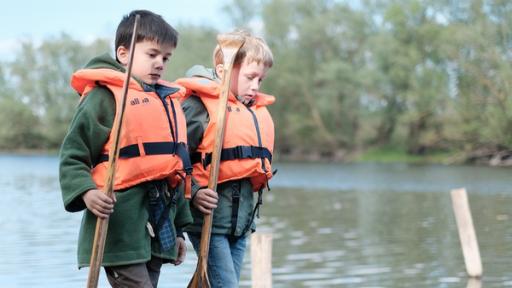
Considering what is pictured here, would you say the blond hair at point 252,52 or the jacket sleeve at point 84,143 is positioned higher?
the blond hair at point 252,52

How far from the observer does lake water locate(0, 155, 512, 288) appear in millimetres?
10742

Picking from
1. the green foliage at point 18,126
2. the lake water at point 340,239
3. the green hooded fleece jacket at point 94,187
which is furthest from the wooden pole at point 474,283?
the green foliage at point 18,126

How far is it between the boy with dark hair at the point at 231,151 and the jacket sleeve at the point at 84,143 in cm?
74

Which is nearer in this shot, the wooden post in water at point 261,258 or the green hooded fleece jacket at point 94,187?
the green hooded fleece jacket at point 94,187

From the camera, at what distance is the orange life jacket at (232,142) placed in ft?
16.3

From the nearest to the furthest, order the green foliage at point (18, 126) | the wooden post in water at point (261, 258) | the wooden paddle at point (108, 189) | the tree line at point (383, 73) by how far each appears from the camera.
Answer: the wooden paddle at point (108, 189) < the wooden post in water at point (261, 258) < the tree line at point (383, 73) < the green foliage at point (18, 126)

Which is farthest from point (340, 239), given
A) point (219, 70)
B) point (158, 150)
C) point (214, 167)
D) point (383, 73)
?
point (383, 73)

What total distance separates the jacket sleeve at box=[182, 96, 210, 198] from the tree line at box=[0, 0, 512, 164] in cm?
4327

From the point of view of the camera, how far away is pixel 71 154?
165 inches

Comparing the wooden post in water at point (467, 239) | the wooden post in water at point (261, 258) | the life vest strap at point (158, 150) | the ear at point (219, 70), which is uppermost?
the ear at point (219, 70)

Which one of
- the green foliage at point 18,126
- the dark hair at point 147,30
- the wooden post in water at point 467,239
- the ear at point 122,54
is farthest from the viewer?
the green foliage at point 18,126

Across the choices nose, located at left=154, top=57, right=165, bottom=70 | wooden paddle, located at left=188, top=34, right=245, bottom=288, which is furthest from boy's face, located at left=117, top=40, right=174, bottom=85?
wooden paddle, located at left=188, top=34, right=245, bottom=288

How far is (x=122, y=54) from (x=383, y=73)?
5460 cm

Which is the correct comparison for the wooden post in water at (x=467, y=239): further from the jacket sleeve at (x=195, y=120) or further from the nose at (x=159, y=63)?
the nose at (x=159, y=63)
